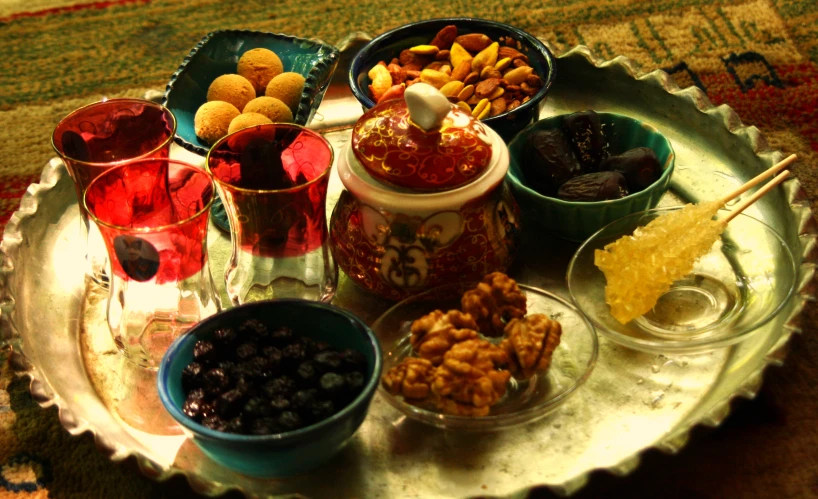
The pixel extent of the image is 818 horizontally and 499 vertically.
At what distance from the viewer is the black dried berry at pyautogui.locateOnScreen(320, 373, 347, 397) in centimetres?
60

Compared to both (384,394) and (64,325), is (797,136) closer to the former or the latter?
(384,394)

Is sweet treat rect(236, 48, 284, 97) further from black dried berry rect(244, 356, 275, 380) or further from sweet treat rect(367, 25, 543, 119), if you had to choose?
black dried berry rect(244, 356, 275, 380)

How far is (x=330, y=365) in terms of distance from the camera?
620mm

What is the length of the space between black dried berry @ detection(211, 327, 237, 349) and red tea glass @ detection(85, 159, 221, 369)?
2.8 inches

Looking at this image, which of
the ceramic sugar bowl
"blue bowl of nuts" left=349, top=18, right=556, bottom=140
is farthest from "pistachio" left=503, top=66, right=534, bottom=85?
the ceramic sugar bowl

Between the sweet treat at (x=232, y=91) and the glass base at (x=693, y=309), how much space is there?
0.49m

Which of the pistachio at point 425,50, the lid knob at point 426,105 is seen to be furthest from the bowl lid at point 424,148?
the pistachio at point 425,50

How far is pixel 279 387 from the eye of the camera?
616 mm

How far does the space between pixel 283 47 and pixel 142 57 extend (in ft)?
1.43

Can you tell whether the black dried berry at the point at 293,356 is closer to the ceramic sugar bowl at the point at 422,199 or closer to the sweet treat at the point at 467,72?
the ceramic sugar bowl at the point at 422,199

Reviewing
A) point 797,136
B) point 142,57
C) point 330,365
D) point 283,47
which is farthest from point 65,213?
point 797,136

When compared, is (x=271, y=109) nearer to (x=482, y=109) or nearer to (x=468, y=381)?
(x=482, y=109)

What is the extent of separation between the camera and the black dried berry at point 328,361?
620mm

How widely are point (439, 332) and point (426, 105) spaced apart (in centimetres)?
17
